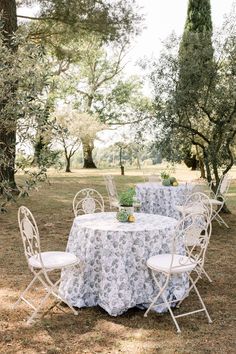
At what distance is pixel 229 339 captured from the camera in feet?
13.5

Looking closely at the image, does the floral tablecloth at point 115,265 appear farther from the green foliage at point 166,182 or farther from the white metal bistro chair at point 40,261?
the green foliage at point 166,182

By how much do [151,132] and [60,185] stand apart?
324 inches

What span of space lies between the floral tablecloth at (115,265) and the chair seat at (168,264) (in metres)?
0.13

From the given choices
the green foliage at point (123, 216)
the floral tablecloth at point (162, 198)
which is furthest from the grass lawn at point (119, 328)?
the floral tablecloth at point (162, 198)

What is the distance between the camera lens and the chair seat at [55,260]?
440 centimetres

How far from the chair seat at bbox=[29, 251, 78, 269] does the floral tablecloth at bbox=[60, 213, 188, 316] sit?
168 mm

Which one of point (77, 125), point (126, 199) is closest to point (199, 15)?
point (77, 125)

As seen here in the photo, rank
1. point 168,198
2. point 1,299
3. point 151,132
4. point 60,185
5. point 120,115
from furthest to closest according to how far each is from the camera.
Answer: point 120,115 < point 60,185 < point 151,132 < point 168,198 < point 1,299

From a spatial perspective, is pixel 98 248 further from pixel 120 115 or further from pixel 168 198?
pixel 120 115

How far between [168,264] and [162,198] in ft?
15.9

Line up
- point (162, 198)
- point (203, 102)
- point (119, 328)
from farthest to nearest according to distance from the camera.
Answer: point (203, 102) → point (162, 198) → point (119, 328)

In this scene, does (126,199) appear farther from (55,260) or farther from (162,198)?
(162,198)

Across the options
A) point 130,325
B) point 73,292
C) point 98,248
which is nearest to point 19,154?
point 98,248

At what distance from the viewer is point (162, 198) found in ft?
30.2
